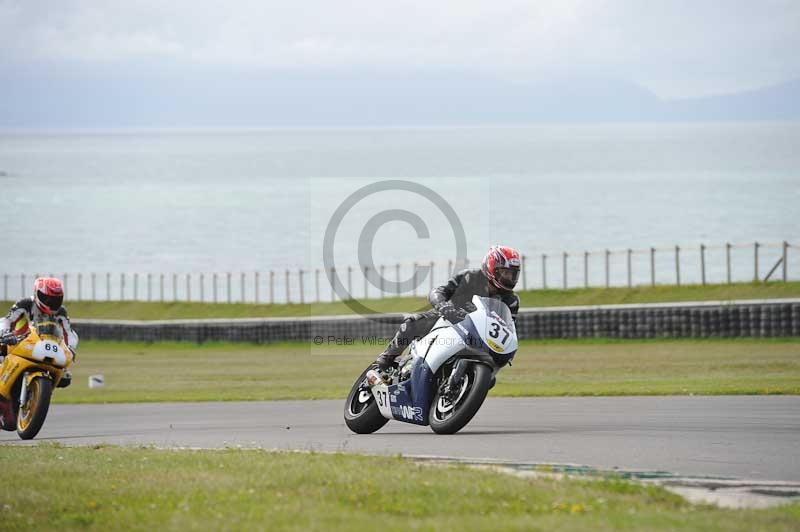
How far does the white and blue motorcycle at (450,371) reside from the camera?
13.3 meters

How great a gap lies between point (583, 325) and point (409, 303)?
14.6 meters

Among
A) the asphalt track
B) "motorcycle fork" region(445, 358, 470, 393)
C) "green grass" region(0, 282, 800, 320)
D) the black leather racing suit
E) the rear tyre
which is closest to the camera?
the asphalt track

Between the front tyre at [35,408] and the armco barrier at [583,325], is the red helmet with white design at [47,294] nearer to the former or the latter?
the front tyre at [35,408]

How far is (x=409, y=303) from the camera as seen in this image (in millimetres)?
52531

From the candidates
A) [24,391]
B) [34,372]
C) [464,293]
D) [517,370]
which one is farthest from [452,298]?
[517,370]

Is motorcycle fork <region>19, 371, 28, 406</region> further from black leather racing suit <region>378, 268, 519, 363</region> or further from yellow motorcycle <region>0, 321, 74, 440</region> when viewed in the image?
black leather racing suit <region>378, 268, 519, 363</region>

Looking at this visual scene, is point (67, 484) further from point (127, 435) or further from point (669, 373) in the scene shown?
point (669, 373)

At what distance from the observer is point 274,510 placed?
8.91 meters

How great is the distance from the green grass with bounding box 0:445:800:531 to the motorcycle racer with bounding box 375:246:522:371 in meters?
2.74

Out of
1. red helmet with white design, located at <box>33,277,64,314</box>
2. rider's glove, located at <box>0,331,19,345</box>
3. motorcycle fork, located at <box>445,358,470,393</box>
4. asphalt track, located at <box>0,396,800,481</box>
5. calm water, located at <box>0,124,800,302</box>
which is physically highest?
calm water, located at <box>0,124,800,302</box>

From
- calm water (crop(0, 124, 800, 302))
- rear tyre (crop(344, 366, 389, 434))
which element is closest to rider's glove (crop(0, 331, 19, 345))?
rear tyre (crop(344, 366, 389, 434))

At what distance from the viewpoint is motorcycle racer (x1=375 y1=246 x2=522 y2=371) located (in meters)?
13.6

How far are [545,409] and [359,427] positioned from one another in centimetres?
348

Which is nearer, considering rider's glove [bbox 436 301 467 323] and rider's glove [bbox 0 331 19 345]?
rider's glove [bbox 436 301 467 323]
